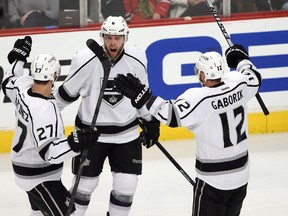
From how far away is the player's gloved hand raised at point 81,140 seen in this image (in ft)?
15.0

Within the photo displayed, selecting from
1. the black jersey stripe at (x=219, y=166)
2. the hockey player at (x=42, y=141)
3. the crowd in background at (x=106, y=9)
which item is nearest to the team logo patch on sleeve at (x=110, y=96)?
the hockey player at (x=42, y=141)

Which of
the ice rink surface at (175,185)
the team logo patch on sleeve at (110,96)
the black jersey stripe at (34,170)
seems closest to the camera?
the black jersey stripe at (34,170)

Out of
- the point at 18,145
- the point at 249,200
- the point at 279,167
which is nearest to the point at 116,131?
the point at 18,145

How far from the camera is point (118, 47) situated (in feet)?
17.5

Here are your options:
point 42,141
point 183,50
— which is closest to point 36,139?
point 42,141

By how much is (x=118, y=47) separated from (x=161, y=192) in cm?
149

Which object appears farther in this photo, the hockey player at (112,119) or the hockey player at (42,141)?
the hockey player at (112,119)

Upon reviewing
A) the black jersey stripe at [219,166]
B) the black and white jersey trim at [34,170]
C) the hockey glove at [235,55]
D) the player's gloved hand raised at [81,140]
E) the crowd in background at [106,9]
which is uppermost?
the hockey glove at [235,55]

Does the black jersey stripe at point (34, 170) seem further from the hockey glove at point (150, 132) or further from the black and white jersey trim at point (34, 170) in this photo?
the hockey glove at point (150, 132)

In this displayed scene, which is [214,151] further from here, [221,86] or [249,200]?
[249,200]

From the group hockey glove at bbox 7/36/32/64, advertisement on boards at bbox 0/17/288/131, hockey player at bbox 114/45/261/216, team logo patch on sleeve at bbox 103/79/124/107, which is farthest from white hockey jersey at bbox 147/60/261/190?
advertisement on boards at bbox 0/17/288/131

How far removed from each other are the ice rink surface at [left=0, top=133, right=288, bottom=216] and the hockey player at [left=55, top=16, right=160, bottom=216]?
59cm

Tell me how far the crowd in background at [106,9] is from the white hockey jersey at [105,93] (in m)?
1.98

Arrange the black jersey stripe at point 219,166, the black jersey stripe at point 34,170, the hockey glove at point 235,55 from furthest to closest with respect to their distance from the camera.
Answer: the hockey glove at point 235,55, the black jersey stripe at point 34,170, the black jersey stripe at point 219,166
